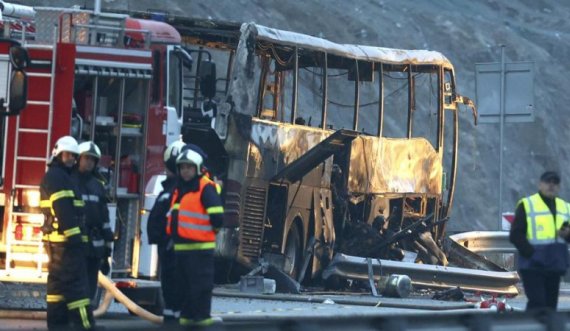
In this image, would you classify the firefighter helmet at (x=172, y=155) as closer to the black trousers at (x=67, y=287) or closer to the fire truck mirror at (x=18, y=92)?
→ the black trousers at (x=67, y=287)

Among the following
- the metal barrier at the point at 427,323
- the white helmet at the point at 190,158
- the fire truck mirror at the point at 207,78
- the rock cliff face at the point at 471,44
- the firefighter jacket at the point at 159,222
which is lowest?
the metal barrier at the point at 427,323

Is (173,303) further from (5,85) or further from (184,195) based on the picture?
(5,85)

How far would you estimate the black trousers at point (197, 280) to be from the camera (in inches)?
487

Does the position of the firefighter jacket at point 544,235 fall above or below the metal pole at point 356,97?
below

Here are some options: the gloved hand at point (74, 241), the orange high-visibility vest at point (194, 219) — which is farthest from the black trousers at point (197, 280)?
the gloved hand at point (74, 241)

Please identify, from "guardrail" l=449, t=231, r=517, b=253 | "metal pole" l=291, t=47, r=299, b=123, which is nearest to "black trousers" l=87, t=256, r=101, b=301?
"metal pole" l=291, t=47, r=299, b=123

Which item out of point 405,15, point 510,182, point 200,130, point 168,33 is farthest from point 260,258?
point 405,15

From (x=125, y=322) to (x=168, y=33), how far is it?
3411 millimetres

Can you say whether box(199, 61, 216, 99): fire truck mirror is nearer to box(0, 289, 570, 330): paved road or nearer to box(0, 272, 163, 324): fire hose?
box(0, 289, 570, 330): paved road

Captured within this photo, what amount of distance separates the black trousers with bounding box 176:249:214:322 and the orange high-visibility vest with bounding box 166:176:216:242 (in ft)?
0.44

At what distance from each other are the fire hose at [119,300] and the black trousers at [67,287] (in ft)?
6.01

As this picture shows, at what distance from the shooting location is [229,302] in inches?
748

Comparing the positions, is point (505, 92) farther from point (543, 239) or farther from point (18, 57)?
point (543, 239)

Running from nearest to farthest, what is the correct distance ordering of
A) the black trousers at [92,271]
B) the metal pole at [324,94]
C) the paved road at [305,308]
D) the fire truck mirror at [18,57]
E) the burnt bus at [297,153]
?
the black trousers at [92,271] < the fire truck mirror at [18,57] < the paved road at [305,308] < the burnt bus at [297,153] < the metal pole at [324,94]
